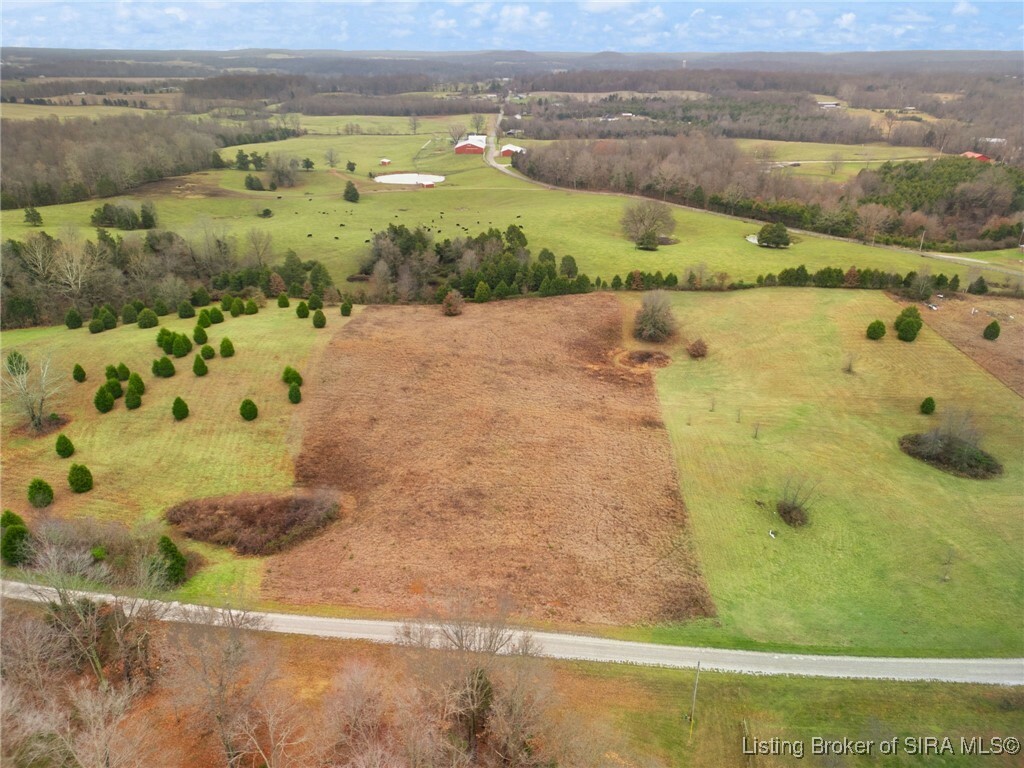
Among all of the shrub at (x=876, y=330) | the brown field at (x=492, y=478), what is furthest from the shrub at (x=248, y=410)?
the shrub at (x=876, y=330)

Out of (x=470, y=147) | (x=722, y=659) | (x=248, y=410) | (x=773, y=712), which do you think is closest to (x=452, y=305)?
(x=248, y=410)

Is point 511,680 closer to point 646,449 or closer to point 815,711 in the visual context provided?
point 815,711

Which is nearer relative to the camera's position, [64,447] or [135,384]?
[64,447]

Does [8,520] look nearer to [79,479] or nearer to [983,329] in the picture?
[79,479]

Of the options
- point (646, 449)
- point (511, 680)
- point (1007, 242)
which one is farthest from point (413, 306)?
point (1007, 242)

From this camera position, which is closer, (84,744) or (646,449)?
(84,744)

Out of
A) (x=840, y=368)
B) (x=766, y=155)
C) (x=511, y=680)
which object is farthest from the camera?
(x=766, y=155)

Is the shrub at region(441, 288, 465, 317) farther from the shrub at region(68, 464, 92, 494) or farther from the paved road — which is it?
the paved road
